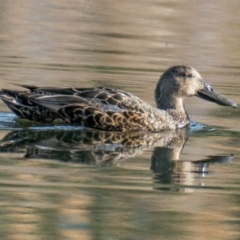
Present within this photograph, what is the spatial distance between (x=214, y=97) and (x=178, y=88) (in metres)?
0.38

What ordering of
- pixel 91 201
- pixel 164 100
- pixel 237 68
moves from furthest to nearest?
pixel 237 68, pixel 164 100, pixel 91 201

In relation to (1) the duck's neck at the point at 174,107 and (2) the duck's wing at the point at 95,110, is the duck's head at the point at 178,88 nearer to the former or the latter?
(1) the duck's neck at the point at 174,107

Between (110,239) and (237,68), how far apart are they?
8.25m

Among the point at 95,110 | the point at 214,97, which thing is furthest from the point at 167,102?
the point at 95,110

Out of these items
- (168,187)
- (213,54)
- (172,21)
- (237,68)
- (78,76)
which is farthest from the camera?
(172,21)

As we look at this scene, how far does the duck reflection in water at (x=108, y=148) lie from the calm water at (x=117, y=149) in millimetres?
11

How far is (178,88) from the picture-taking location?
1073 cm

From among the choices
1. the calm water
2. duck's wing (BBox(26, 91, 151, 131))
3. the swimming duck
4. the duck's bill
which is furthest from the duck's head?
duck's wing (BBox(26, 91, 151, 131))

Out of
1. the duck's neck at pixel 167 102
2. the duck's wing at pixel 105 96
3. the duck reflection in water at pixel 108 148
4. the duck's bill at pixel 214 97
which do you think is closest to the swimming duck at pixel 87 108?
the duck's wing at pixel 105 96

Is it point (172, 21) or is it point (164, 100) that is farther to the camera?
point (172, 21)

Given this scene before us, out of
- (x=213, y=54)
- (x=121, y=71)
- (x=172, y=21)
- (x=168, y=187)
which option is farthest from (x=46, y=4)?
(x=168, y=187)

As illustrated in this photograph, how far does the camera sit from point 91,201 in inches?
270

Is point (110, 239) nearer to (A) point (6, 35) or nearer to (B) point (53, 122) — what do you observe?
(B) point (53, 122)

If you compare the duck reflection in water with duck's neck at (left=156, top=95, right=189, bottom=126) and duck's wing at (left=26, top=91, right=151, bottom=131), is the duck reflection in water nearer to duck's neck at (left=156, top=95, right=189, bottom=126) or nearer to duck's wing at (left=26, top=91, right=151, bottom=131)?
duck's wing at (left=26, top=91, right=151, bottom=131)
